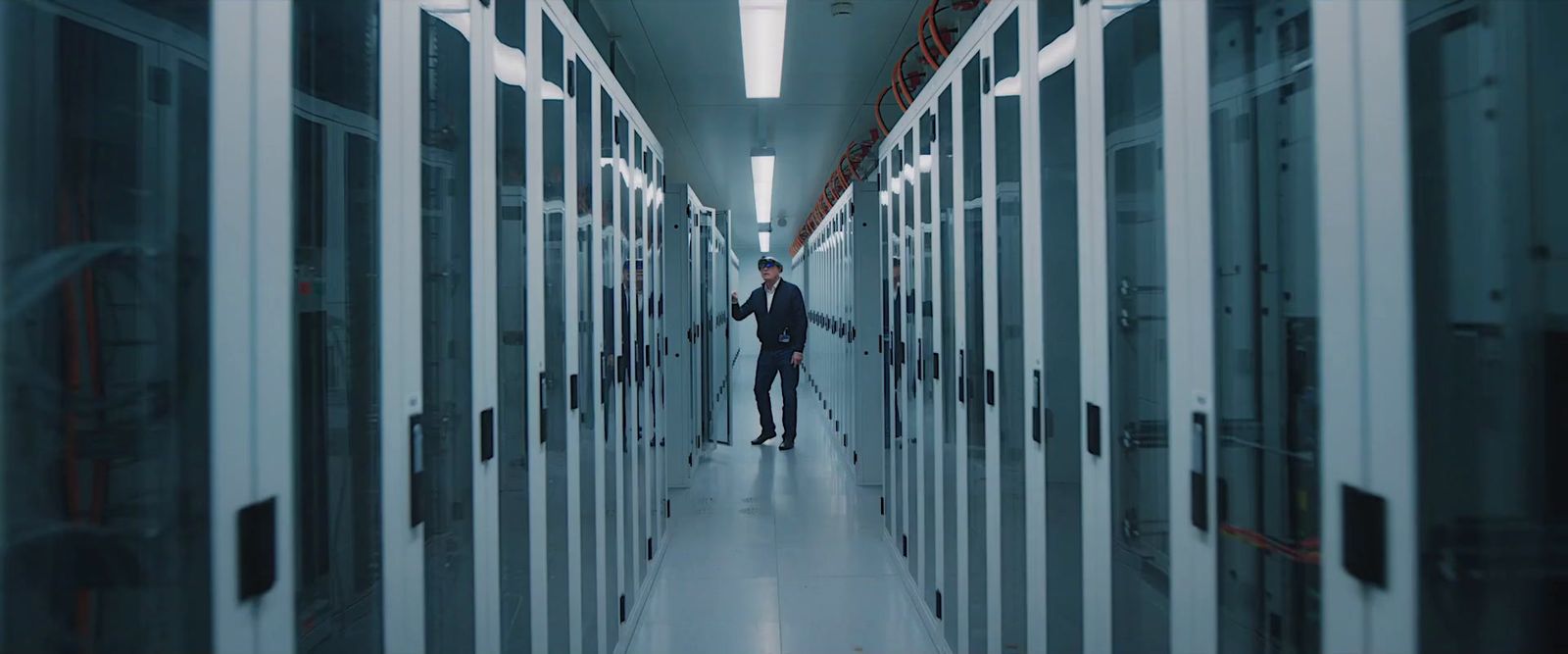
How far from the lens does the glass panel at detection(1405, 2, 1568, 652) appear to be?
0.84 m

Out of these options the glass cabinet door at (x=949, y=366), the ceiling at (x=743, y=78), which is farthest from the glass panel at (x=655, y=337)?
the glass cabinet door at (x=949, y=366)

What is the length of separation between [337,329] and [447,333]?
12.3 inches

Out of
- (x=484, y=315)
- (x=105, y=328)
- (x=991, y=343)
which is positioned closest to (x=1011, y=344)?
(x=991, y=343)

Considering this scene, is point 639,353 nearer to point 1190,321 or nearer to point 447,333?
point 447,333

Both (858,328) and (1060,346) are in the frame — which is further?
(858,328)

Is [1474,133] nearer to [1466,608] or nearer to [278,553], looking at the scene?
[1466,608]

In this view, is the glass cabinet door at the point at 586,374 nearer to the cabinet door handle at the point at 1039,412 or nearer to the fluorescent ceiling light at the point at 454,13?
the fluorescent ceiling light at the point at 454,13

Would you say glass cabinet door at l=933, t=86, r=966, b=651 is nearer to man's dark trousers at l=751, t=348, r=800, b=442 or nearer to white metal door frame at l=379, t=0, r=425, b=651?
white metal door frame at l=379, t=0, r=425, b=651

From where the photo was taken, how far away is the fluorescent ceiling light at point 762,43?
377cm

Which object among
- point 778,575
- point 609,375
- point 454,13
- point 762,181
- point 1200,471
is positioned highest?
point 762,181

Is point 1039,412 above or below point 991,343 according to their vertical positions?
below

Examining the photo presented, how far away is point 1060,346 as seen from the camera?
175 cm

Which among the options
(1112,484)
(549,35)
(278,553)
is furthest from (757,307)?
(278,553)

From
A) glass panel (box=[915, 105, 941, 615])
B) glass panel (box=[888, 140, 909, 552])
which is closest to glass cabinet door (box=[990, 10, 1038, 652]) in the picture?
glass panel (box=[915, 105, 941, 615])
